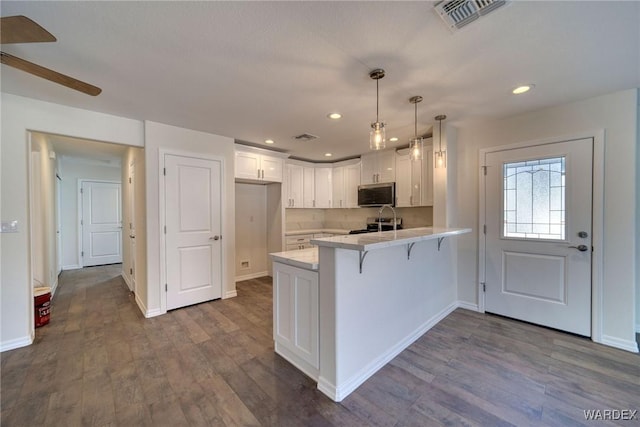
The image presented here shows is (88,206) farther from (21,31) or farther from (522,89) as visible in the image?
(522,89)

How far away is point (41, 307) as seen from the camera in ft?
9.62

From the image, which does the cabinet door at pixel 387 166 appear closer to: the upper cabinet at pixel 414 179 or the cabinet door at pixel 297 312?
the upper cabinet at pixel 414 179

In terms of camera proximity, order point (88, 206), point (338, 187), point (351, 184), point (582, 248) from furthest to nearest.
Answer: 1. point (88, 206)
2. point (338, 187)
3. point (351, 184)
4. point (582, 248)

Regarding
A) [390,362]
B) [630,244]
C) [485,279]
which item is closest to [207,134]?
[390,362]

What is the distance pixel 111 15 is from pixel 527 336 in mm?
4282

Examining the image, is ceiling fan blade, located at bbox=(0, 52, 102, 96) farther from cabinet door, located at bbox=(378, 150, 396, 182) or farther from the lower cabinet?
cabinet door, located at bbox=(378, 150, 396, 182)

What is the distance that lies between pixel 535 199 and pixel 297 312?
2.91 metres

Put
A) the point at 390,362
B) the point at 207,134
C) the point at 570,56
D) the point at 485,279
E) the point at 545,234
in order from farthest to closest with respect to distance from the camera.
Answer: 1. the point at 207,134
2. the point at 485,279
3. the point at 545,234
4. the point at 390,362
5. the point at 570,56

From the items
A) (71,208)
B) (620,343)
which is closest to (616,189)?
(620,343)

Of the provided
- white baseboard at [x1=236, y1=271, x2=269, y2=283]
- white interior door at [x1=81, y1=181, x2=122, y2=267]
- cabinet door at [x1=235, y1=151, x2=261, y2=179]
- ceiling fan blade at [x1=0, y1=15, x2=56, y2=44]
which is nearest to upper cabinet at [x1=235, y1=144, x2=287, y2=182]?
cabinet door at [x1=235, y1=151, x2=261, y2=179]

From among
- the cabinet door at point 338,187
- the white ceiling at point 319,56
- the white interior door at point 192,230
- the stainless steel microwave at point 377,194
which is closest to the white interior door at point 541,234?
the white ceiling at point 319,56

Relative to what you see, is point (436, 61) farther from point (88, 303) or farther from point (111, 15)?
point (88, 303)

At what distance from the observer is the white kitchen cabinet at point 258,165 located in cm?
413

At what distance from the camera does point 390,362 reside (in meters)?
2.24
